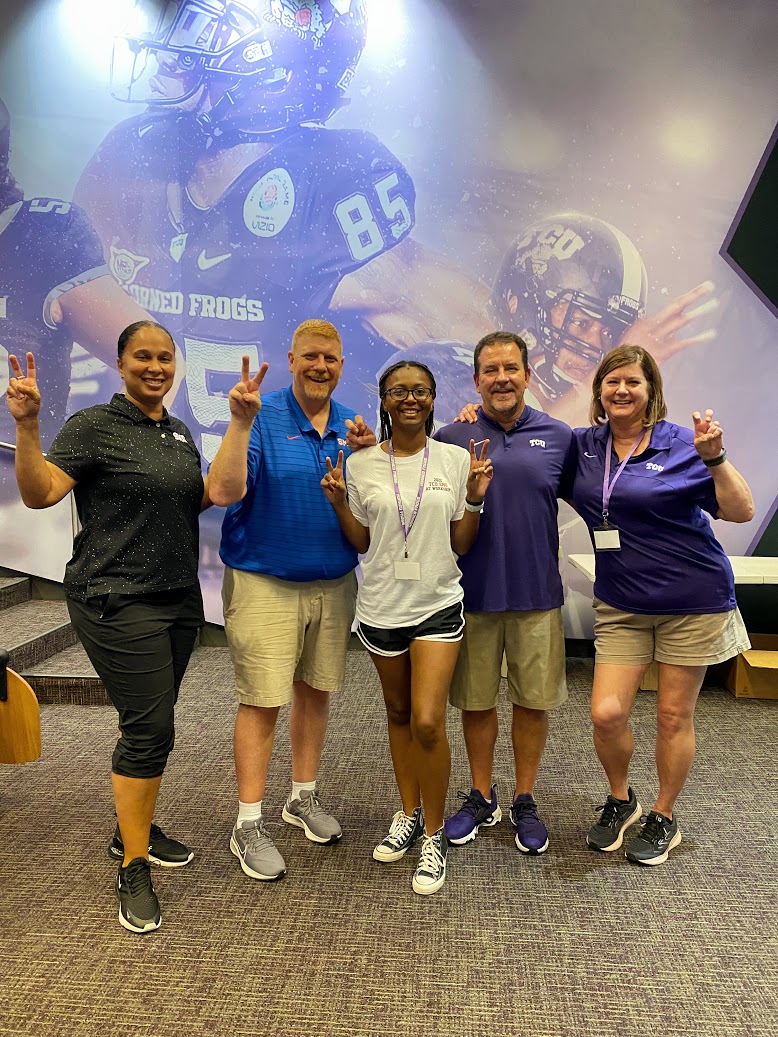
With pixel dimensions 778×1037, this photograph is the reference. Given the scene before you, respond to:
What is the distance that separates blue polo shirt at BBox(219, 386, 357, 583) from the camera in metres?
2.01

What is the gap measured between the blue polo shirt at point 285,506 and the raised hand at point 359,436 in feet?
0.20

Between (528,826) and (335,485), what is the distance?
127 cm

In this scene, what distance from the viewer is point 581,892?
78.3 inches

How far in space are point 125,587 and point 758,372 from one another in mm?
3777

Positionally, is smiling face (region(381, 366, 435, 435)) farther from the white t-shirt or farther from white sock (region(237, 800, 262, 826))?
white sock (region(237, 800, 262, 826))

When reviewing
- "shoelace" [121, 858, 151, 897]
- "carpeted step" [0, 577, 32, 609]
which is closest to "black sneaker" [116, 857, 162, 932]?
"shoelace" [121, 858, 151, 897]

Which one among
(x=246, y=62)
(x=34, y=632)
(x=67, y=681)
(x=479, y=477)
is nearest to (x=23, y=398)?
(x=479, y=477)

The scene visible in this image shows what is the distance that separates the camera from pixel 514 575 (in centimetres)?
212

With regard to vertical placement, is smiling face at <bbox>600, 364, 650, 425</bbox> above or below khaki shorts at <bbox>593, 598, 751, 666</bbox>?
above

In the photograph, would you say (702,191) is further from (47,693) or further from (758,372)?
(47,693)

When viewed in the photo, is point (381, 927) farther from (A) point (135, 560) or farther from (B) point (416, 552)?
(A) point (135, 560)

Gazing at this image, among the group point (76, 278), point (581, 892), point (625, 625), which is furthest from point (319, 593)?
point (76, 278)

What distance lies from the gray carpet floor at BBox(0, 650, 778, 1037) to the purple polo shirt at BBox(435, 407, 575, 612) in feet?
2.72

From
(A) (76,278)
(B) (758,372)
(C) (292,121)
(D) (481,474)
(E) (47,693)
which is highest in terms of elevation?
(C) (292,121)
